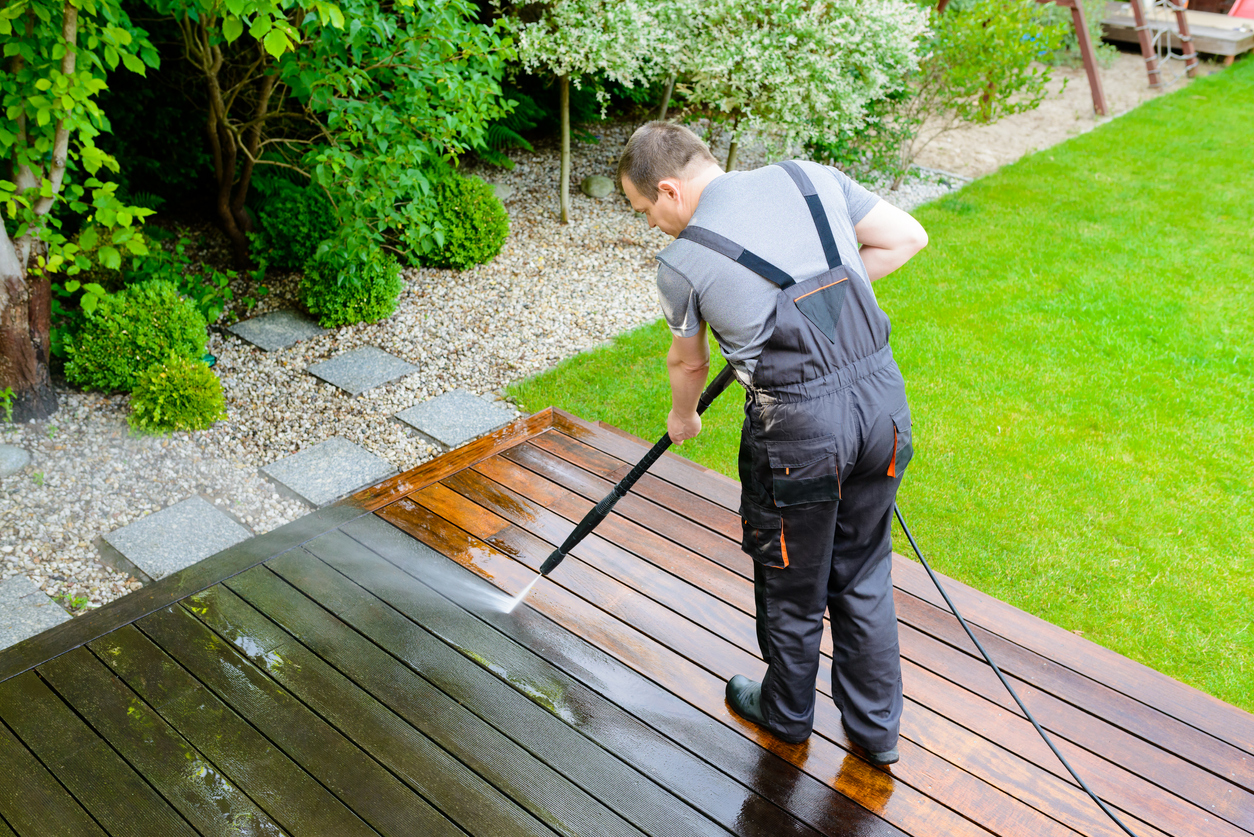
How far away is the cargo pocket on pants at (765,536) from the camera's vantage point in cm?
178

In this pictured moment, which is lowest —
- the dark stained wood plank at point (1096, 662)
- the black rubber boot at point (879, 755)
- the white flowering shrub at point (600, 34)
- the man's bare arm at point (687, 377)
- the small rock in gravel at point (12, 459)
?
the dark stained wood plank at point (1096, 662)

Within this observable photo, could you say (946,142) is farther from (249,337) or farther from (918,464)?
(249,337)

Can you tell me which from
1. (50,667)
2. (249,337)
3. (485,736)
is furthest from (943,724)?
(249,337)

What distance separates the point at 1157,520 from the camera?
3191mm

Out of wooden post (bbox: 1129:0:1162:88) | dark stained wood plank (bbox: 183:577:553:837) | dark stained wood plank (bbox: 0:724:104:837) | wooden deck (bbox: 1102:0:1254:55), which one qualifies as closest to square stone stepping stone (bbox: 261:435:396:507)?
dark stained wood plank (bbox: 183:577:553:837)

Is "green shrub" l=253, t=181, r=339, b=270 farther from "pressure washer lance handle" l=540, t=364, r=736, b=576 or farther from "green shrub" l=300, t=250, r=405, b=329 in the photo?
"pressure washer lance handle" l=540, t=364, r=736, b=576

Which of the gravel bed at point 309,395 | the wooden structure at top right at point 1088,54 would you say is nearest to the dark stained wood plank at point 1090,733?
the gravel bed at point 309,395

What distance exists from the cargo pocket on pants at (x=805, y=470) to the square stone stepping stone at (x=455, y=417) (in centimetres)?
207

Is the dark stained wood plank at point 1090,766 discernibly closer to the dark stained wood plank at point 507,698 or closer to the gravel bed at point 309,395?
the dark stained wood plank at point 507,698

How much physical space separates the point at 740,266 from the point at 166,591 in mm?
1921

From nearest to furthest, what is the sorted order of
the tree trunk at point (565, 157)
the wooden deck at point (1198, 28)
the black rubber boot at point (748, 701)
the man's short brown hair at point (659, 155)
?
1. the man's short brown hair at point (659, 155)
2. the black rubber boot at point (748, 701)
3. the tree trunk at point (565, 157)
4. the wooden deck at point (1198, 28)

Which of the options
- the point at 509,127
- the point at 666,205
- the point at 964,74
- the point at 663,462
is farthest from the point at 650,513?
the point at 964,74

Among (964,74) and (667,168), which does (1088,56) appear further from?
(667,168)

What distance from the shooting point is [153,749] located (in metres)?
2.00
